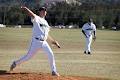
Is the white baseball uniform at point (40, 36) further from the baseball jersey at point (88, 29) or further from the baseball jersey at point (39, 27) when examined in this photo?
the baseball jersey at point (88, 29)

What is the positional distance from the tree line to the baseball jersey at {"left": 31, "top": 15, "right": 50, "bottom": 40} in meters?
106

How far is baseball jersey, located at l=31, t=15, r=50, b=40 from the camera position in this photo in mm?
13336

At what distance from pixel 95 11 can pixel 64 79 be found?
4713 inches

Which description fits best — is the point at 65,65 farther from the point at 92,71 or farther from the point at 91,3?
the point at 91,3

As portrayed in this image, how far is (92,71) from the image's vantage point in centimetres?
1681

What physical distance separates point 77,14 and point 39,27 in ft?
397

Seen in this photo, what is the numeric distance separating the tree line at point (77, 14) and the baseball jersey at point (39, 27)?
4190 inches

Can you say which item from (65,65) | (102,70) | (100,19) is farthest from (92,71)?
(100,19)

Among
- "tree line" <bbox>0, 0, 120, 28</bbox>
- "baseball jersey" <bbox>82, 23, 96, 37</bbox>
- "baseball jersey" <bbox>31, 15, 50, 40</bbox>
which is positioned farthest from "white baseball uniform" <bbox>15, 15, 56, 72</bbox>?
"tree line" <bbox>0, 0, 120, 28</bbox>

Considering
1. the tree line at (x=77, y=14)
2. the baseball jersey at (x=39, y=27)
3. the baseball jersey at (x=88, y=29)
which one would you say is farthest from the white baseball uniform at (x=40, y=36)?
the tree line at (x=77, y=14)

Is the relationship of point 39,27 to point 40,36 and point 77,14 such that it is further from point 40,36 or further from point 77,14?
point 77,14

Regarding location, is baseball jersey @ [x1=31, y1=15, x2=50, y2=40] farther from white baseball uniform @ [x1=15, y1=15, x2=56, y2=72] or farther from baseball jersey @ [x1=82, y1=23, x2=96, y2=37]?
baseball jersey @ [x1=82, y1=23, x2=96, y2=37]

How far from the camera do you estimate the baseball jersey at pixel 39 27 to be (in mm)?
13336

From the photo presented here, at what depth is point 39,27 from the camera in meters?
13.4
